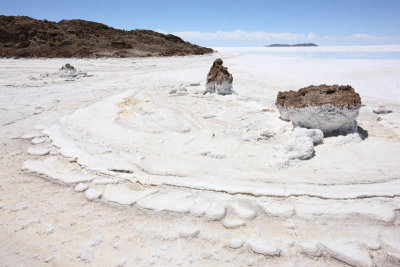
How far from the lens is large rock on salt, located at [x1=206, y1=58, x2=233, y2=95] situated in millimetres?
7664

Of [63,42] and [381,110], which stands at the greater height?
[63,42]

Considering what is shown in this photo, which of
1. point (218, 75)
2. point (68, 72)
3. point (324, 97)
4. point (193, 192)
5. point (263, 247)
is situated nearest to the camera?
point (263, 247)

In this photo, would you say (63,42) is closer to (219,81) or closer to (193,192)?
(219,81)

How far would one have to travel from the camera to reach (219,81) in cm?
767

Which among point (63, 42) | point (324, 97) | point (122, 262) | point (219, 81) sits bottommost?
point (122, 262)

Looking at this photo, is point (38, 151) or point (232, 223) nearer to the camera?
point (232, 223)

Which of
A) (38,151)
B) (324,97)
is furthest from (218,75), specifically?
(38,151)

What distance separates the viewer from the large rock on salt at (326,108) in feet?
14.5

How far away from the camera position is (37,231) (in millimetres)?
2619

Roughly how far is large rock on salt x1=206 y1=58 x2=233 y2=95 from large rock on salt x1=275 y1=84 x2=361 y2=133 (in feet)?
9.84

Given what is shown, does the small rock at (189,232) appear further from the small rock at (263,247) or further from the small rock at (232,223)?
the small rock at (263,247)

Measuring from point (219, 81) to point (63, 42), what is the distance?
23508 millimetres

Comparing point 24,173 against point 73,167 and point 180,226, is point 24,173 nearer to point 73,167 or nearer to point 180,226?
point 73,167

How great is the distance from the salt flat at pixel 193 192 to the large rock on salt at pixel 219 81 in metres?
2.00
